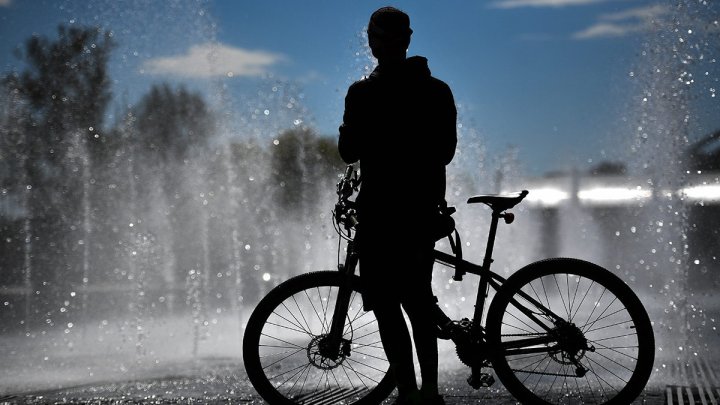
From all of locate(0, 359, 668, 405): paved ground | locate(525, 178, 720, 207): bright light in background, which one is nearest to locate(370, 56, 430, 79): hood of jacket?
locate(0, 359, 668, 405): paved ground

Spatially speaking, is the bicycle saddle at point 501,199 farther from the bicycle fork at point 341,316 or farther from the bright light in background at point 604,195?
the bright light in background at point 604,195

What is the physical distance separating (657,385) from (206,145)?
2403cm

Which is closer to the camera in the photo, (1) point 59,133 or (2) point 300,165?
(1) point 59,133

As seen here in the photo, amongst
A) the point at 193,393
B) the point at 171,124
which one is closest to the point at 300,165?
the point at 171,124

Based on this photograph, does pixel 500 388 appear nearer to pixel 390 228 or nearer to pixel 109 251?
pixel 390 228

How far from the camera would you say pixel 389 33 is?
3.91 meters

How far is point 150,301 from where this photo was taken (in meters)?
18.3

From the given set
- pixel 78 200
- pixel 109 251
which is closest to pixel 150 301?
pixel 109 251

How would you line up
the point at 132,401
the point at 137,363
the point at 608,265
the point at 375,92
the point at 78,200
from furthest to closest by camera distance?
the point at 78,200
the point at 608,265
the point at 137,363
the point at 132,401
the point at 375,92

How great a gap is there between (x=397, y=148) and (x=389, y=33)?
0.48m

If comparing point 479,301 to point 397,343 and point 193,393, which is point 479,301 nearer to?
point 397,343

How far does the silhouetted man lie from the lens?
395cm

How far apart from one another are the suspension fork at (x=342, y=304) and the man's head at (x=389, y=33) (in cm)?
86

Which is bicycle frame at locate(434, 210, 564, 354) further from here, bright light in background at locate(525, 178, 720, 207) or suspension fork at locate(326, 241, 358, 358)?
bright light in background at locate(525, 178, 720, 207)
